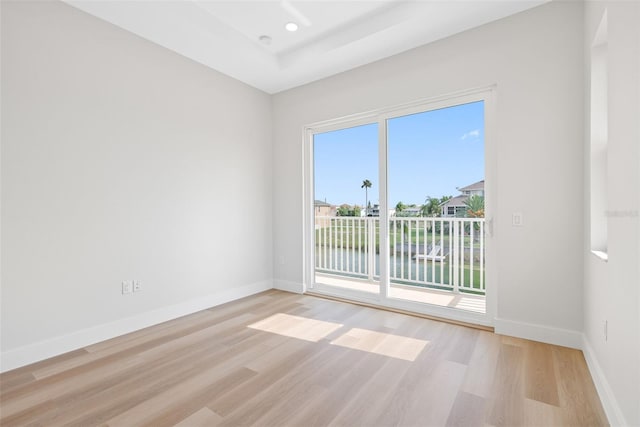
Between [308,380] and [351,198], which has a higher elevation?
[351,198]

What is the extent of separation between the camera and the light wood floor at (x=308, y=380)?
5.11ft

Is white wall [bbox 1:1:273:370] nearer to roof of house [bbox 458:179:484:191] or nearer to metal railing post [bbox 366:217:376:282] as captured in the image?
metal railing post [bbox 366:217:376:282]

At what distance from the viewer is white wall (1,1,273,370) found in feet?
6.92

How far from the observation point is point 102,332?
251 centimetres

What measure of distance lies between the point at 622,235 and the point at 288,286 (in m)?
3.42

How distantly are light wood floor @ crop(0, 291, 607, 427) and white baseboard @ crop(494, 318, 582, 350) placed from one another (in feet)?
0.25

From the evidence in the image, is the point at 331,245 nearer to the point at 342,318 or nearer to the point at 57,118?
the point at 342,318

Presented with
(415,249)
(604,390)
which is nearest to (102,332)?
(415,249)

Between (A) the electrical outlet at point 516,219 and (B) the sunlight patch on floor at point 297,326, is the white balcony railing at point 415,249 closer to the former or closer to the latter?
(A) the electrical outlet at point 516,219

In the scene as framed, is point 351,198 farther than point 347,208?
No

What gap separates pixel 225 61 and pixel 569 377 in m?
4.07

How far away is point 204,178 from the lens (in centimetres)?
336

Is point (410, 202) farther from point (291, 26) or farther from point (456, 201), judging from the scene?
point (291, 26)

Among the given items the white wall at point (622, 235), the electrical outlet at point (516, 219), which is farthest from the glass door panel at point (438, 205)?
the white wall at point (622, 235)
